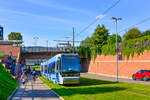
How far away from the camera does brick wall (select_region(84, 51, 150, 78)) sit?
36.2 meters

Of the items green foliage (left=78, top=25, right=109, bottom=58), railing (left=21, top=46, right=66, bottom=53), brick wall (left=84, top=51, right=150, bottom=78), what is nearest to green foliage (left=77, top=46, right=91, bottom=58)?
green foliage (left=78, top=25, right=109, bottom=58)

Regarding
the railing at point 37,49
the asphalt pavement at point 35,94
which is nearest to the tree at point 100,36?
the railing at point 37,49

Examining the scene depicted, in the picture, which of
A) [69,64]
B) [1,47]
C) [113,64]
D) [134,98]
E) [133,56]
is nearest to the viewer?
[134,98]

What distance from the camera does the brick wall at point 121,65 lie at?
119ft

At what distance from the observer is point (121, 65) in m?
43.5

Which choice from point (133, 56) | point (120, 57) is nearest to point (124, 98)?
point (133, 56)

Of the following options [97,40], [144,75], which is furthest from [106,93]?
[97,40]

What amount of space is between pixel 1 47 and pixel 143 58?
122 feet

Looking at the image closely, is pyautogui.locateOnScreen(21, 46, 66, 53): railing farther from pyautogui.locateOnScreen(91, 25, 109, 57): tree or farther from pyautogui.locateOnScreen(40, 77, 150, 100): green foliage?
pyautogui.locateOnScreen(40, 77, 150, 100): green foliage

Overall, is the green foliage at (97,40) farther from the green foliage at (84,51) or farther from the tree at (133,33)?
the tree at (133,33)

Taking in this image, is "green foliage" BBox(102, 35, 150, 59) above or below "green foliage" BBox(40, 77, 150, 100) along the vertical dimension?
above

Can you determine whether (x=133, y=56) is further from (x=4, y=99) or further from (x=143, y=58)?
(x=4, y=99)

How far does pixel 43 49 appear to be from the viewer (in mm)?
69625

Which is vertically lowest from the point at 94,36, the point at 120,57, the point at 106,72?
the point at 106,72
